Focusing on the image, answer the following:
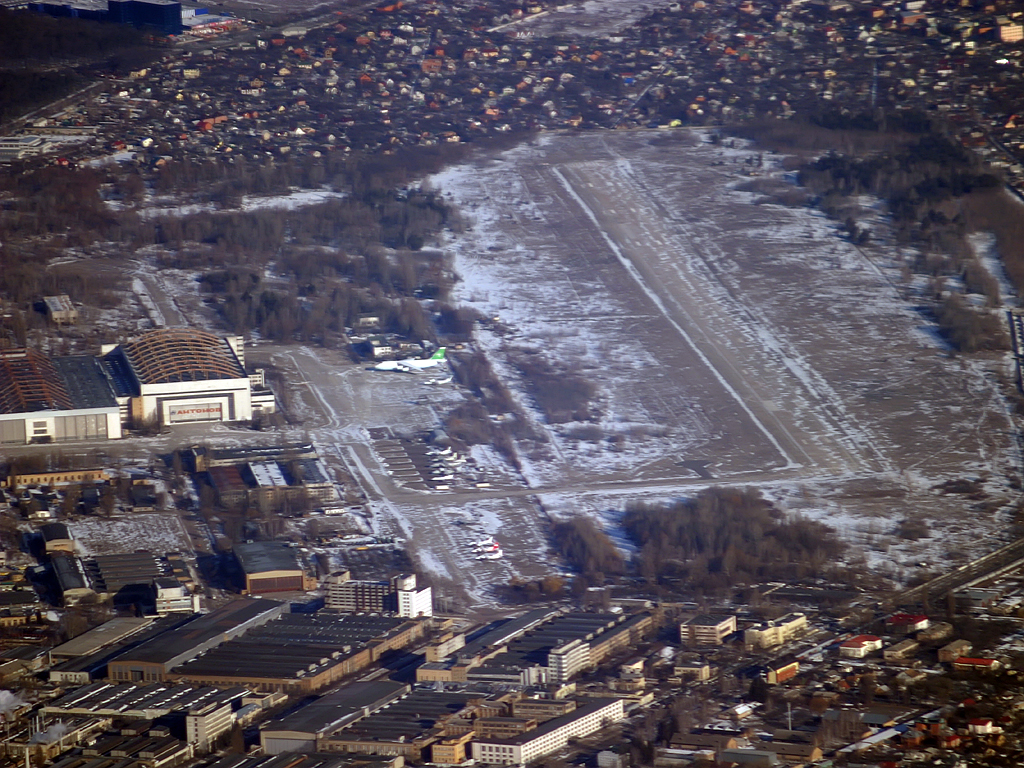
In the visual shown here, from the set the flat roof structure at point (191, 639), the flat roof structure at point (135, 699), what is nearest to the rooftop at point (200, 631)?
the flat roof structure at point (191, 639)

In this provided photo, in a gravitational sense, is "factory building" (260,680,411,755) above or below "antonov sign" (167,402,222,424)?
below

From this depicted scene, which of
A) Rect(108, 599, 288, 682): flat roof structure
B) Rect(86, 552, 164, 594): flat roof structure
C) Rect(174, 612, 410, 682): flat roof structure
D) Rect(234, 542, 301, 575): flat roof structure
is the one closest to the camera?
Rect(174, 612, 410, 682): flat roof structure

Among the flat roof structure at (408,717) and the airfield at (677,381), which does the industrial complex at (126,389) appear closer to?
the airfield at (677,381)

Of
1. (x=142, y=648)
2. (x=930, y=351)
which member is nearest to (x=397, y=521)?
(x=142, y=648)

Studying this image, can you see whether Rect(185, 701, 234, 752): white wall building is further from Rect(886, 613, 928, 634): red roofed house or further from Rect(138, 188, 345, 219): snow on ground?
Rect(138, 188, 345, 219): snow on ground

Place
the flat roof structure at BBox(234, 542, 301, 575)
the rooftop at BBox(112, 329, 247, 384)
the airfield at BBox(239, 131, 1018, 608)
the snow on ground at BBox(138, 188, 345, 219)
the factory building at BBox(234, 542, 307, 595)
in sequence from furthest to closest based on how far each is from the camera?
the snow on ground at BBox(138, 188, 345, 219), the rooftop at BBox(112, 329, 247, 384), the airfield at BBox(239, 131, 1018, 608), the flat roof structure at BBox(234, 542, 301, 575), the factory building at BBox(234, 542, 307, 595)

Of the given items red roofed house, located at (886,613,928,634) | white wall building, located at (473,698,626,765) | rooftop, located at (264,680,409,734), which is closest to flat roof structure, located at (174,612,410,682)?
rooftop, located at (264,680,409,734)

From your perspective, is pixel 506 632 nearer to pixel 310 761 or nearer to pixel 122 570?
pixel 310 761

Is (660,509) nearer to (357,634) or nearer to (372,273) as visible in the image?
(357,634)
